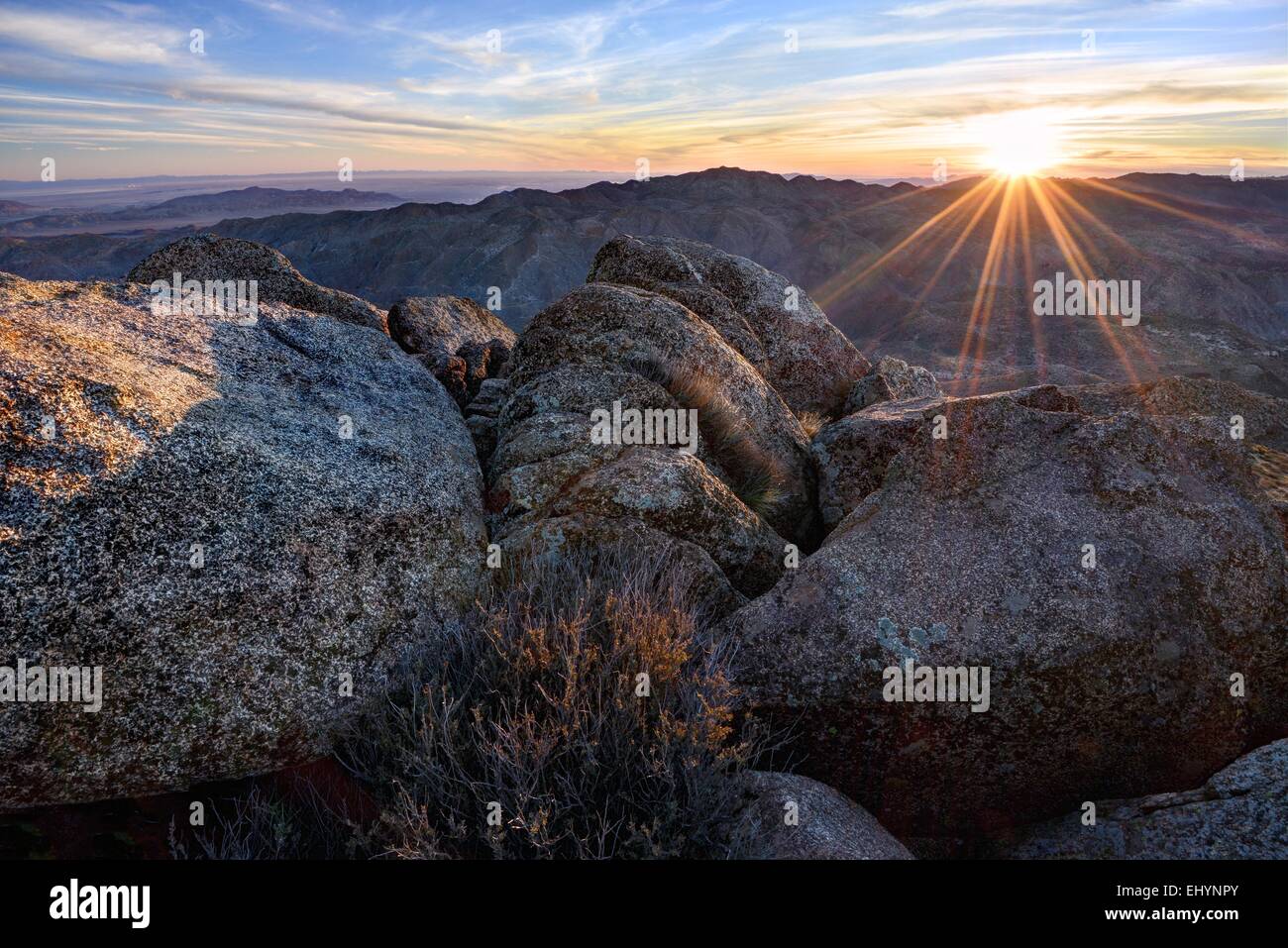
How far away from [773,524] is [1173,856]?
3.47 metres

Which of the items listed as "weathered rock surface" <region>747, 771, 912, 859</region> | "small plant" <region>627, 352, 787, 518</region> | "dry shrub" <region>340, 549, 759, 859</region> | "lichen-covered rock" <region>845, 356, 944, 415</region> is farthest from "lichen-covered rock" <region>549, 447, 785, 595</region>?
Result: "lichen-covered rock" <region>845, 356, 944, 415</region>

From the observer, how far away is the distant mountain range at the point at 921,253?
49.8 metres

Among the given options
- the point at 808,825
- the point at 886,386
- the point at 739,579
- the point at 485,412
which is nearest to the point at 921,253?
the point at 886,386

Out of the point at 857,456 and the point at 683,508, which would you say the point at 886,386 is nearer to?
the point at 857,456

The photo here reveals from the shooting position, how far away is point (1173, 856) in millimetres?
3408

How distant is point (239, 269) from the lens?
8.27 m

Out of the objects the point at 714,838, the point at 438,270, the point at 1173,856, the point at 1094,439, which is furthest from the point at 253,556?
the point at 438,270

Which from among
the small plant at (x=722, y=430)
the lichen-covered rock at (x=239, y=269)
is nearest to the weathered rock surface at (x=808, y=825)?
the small plant at (x=722, y=430)

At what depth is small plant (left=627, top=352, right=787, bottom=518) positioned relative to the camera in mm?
6551

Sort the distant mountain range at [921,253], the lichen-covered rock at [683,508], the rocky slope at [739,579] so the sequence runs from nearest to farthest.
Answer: the rocky slope at [739,579], the lichen-covered rock at [683,508], the distant mountain range at [921,253]

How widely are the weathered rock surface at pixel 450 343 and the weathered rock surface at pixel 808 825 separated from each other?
532 cm

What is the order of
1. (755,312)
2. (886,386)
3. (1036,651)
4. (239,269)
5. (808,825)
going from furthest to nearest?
(755,312)
(886,386)
(239,269)
(1036,651)
(808,825)

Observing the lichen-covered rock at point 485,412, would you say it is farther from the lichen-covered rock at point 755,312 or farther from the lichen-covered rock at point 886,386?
the lichen-covered rock at point 886,386

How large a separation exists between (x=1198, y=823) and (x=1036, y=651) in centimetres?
97
